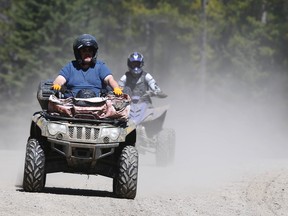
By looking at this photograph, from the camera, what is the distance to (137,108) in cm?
2202

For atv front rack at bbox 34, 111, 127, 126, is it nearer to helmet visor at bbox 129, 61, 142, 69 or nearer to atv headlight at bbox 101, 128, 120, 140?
atv headlight at bbox 101, 128, 120, 140

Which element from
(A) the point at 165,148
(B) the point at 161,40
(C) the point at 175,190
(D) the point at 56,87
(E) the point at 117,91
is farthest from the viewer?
(B) the point at 161,40

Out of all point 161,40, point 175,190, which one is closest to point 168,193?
point 175,190

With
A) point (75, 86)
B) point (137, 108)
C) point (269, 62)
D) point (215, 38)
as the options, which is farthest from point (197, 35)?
point (75, 86)

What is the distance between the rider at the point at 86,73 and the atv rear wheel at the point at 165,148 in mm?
6748

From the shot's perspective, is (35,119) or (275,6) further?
(275,6)

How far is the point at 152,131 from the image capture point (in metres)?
22.5

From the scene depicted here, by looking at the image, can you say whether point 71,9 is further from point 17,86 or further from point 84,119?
point 84,119

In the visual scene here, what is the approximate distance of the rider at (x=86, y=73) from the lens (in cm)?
1477

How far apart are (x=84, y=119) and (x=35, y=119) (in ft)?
2.32

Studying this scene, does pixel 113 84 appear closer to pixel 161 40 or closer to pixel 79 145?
pixel 79 145

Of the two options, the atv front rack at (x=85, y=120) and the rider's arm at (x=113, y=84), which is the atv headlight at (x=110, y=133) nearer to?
the atv front rack at (x=85, y=120)

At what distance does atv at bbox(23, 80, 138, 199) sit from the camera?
13656 millimetres

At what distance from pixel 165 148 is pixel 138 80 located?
1922mm
